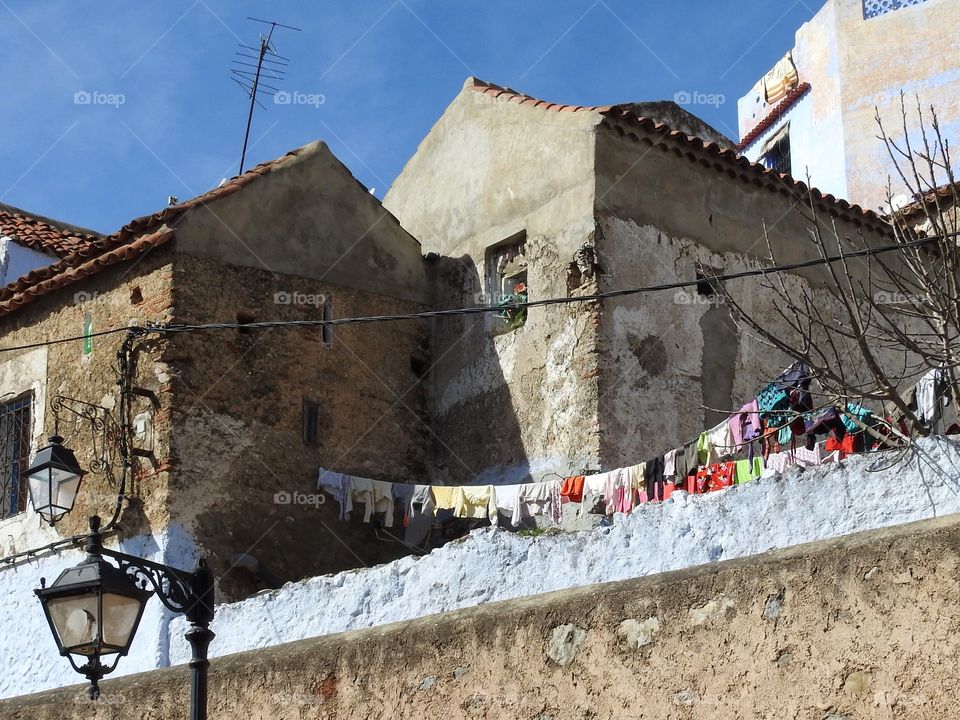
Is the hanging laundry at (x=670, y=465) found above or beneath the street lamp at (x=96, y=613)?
above

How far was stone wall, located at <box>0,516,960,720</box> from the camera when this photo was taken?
6.86 meters

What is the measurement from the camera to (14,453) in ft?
51.6

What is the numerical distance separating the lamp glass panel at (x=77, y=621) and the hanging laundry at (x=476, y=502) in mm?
6283

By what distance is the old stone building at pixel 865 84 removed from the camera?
2364cm

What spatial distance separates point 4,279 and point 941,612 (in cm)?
1451

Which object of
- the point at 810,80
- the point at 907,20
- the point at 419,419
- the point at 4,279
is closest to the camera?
the point at 419,419

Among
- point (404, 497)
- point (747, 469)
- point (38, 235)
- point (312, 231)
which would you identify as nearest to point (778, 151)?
point (312, 231)

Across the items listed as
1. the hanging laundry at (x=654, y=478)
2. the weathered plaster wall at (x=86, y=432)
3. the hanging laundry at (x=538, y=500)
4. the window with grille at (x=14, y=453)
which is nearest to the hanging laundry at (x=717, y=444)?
the hanging laundry at (x=654, y=478)

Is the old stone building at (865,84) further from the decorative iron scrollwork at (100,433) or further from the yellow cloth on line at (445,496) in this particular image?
the decorative iron scrollwork at (100,433)

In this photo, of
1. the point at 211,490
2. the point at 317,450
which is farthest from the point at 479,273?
the point at 211,490

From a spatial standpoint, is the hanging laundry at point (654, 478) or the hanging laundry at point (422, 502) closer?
the hanging laundry at point (654, 478)

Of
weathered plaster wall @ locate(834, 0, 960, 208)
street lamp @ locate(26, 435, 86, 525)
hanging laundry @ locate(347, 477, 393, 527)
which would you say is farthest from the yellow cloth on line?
weathered plaster wall @ locate(834, 0, 960, 208)

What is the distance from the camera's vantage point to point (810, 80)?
25812mm

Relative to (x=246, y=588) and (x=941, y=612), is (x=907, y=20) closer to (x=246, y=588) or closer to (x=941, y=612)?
(x=246, y=588)
